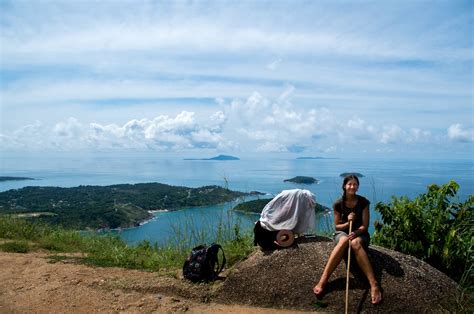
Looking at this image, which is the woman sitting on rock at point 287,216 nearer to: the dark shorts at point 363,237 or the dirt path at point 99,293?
the dark shorts at point 363,237

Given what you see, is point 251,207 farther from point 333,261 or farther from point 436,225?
point 436,225

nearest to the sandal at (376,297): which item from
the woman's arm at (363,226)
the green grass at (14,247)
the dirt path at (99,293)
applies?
the woman's arm at (363,226)

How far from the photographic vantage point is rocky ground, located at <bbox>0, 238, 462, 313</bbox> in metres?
4.53

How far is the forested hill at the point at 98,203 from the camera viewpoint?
17188 millimetres

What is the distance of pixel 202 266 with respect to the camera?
5172 millimetres

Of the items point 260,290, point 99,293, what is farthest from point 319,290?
point 99,293

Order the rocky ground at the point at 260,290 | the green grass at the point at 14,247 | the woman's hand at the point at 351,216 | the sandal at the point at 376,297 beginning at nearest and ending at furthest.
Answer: the sandal at the point at 376,297
the rocky ground at the point at 260,290
the woman's hand at the point at 351,216
the green grass at the point at 14,247

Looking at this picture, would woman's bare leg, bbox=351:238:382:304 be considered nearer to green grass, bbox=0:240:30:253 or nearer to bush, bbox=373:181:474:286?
bush, bbox=373:181:474:286

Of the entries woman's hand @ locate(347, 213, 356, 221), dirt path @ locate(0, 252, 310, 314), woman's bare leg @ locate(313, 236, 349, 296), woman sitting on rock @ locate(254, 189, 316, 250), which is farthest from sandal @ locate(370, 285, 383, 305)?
→ woman sitting on rock @ locate(254, 189, 316, 250)

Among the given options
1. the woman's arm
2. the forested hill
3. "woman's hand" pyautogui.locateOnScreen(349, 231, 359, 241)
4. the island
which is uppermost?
the woman's arm

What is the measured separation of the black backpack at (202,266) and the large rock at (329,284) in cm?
29

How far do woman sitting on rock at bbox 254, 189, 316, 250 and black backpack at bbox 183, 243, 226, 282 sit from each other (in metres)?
0.70

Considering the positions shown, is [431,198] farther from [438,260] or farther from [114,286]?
[114,286]

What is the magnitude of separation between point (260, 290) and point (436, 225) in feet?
7.89
